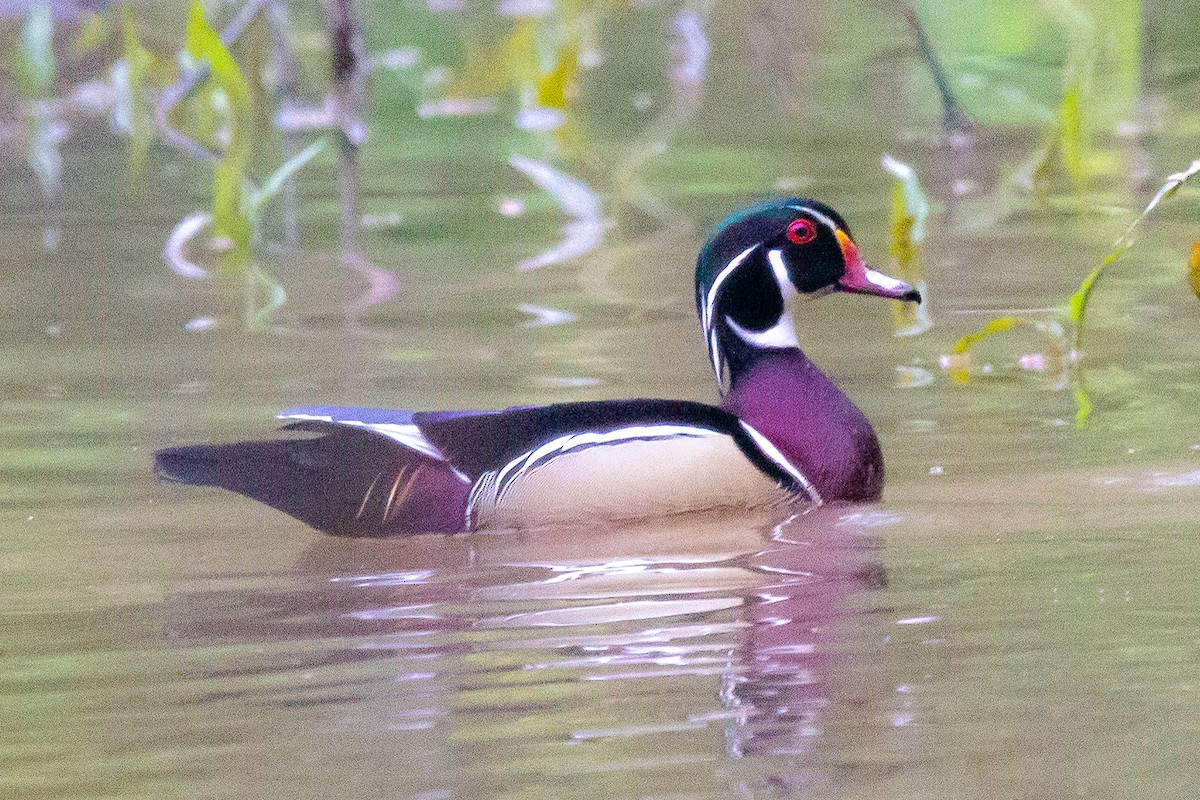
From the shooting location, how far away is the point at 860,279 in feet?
22.3

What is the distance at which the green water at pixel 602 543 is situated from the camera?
4363 mm

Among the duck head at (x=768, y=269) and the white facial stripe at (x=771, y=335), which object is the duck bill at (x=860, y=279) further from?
the white facial stripe at (x=771, y=335)

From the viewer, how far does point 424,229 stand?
10.7 metres

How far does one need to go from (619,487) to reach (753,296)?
0.83 m

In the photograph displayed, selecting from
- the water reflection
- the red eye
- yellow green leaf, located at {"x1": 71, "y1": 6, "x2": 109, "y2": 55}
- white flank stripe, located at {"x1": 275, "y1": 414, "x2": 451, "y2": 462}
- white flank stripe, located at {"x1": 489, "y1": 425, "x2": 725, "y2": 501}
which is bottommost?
the water reflection

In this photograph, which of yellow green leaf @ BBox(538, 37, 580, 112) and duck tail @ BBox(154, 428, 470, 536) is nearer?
duck tail @ BBox(154, 428, 470, 536)

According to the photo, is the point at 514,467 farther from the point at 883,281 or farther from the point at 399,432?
the point at 883,281

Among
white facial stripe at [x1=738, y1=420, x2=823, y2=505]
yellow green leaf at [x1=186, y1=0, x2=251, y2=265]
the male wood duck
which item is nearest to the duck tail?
the male wood duck

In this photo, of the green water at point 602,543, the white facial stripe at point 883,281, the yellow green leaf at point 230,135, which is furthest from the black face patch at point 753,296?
the yellow green leaf at point 230,135

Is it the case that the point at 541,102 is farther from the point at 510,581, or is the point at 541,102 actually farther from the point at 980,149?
the point at 510,581

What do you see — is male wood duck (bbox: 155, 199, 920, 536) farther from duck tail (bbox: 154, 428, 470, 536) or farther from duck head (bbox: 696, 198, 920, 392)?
duck head (bbox: 696, 198, 920, 392)

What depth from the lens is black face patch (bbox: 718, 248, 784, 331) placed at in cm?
674

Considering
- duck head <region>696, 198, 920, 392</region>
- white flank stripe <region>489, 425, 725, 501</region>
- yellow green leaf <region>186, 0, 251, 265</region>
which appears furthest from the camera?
yellow green leaf <region>186, 0, 251, 265</region>

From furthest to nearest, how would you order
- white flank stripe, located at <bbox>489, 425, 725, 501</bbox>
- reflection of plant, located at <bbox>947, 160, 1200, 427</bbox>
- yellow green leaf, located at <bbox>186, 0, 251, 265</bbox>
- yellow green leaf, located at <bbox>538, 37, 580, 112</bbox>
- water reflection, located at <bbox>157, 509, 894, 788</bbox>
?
yellow green leaf, located at <bbox>538, 37, 580, 112</bbox>
yellow green leaf, located at <bbox>186, 0, 251, 265</bbox>
white flank stripe, located at <bbox>489, 425, 725, 501</bbox>
reflection of plant, located at <bbox>947, 160, 1200, 427</bbox>
water reflection, located at <bbox>157, 509, 894, 788</bbox>
